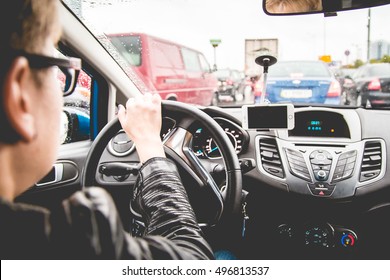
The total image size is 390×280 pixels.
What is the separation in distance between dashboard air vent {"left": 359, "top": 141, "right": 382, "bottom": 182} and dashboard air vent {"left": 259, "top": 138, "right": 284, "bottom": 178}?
48 centimetres

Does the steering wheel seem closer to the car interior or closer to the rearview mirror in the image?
the car interior

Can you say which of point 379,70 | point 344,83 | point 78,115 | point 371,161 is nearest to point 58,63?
point 78,115

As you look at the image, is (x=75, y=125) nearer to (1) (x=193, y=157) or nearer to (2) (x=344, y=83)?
(1) (x=193, y=157)

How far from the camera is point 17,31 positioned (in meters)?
0.82

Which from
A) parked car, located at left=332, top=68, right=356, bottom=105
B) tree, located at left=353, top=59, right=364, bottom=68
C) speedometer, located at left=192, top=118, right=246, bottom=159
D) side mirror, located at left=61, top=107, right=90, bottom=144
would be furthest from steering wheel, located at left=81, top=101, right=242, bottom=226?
tree, located at left=353, top=59, right=364, bottom=68

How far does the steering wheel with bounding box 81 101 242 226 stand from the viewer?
1.52 meters

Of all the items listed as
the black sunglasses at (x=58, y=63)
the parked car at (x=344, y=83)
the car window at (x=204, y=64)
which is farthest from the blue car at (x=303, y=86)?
the car window at (x=204, y=64)

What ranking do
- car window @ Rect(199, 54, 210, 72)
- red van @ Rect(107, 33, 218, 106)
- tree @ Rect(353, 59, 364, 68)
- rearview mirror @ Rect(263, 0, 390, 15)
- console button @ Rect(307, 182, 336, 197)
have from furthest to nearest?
car window @ Rect(199, 54, 210, 72) → tree @ Rect(353, 59, 364, 68) → red van @ Rect(107, 33, 218, 106) → console button @ Rect(307, 182, 336, 197) → rearview mirror @ Rect(263, 0, 390, 15)

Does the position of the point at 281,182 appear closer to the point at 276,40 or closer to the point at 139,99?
the point at 139,99

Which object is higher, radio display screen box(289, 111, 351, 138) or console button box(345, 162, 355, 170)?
radio display screen box(289, 111, 351, 138)

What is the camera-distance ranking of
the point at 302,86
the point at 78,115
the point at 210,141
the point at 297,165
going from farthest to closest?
1. the point at 302,86
2. the point at 78,115
3. the point at 297,165
4. the point at 210,141


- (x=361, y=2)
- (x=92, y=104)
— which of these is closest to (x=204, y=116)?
(x=361, y=2)

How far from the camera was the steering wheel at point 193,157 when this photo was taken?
152 cm

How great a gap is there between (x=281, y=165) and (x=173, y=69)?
5.38 meters
